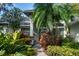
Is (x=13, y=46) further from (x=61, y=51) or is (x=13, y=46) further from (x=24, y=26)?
(x=61, y=51)

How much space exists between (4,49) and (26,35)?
662 mm

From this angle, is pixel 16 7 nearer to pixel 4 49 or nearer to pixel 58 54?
pixel 4 49

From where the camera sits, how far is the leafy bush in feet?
17.5

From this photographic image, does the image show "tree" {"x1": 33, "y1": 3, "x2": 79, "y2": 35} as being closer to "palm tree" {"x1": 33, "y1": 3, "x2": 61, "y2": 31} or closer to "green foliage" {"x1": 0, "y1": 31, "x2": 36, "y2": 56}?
"palm tree" {"x1": 33, "y1": 3, "x2": 61, "y2": 31}

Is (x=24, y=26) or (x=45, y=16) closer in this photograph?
(x=24, y=26)

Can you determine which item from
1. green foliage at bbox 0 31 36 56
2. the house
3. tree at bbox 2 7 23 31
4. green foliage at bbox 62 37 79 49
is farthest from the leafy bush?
tree at bbox 2 7 23 31

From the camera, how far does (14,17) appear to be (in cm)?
540

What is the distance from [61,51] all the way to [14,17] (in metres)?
1.43

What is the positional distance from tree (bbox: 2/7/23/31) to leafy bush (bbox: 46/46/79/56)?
101 centimetres

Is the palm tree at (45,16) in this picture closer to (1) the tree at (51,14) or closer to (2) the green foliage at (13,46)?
(1) the tree at (51,14)

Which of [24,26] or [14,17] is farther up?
[14,17]

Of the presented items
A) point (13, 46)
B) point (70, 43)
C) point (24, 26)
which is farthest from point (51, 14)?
point (13, 46)

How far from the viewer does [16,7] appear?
534 centimetres

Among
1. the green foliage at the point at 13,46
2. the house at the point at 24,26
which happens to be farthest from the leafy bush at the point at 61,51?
the house at the point at 24,26
